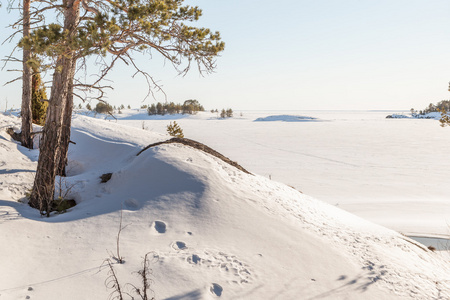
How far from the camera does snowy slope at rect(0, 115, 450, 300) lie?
382cm

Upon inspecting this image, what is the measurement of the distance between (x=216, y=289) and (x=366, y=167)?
1364cm

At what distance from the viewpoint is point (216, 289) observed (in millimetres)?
3732

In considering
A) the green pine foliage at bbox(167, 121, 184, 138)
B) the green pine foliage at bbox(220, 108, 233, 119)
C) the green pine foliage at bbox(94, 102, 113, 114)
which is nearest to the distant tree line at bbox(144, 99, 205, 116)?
the green pine foliage at bbox(220, 108, 233, 119)

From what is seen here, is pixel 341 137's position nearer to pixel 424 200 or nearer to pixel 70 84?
pixel 424 200

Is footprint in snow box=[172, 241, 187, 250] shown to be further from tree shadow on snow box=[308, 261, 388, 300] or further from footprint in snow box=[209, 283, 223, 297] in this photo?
tree shadow on snow box=[308, 261, 388, 300]

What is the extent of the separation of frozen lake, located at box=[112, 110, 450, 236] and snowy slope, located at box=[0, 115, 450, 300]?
147 inches

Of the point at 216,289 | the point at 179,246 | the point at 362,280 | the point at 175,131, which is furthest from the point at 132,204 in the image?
the point at 175,131

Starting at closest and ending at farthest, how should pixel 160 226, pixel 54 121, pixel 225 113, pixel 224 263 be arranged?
pixel 224 263, pixel 160 226, pixel 54 121, pixel 225 113

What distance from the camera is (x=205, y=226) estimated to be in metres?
4.96

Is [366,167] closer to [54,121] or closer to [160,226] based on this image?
[160,226]

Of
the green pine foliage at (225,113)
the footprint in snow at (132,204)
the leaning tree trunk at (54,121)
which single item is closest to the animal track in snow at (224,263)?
the footprint in snow at (132,204)

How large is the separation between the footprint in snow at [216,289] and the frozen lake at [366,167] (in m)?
6.68

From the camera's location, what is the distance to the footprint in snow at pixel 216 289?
367 cm

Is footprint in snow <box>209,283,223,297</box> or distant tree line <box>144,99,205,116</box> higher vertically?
distant tree line <box>144,99,205,116</box>
